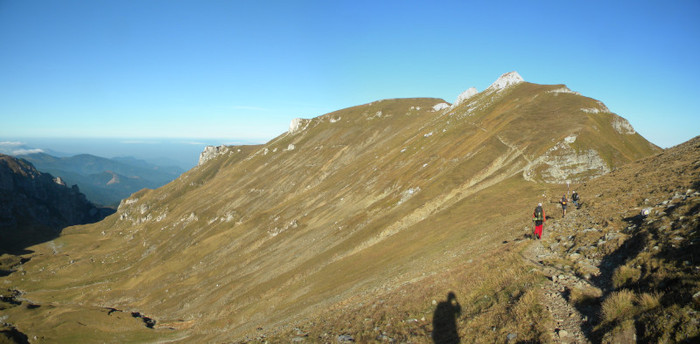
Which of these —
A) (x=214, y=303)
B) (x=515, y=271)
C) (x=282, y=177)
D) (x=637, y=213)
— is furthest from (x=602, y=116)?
(x=282, y=177)

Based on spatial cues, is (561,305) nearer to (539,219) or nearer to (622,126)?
(539,219)

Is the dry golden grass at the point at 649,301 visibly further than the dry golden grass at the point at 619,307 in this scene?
No

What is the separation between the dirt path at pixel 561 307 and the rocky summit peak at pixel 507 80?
132m

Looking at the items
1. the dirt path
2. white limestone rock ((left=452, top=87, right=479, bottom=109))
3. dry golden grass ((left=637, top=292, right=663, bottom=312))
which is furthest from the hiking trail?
white limestone rock ((left=452, top=87, right=479, bottom=109))

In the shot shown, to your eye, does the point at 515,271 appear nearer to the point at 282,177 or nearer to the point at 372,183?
the point at 372,183

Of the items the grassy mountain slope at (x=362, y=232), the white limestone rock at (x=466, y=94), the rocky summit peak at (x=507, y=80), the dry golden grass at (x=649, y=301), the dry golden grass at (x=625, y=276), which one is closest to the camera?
the dry golden grass at (x=649, y=301)

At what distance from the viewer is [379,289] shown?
1206 inches

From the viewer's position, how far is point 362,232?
6625 centimetres

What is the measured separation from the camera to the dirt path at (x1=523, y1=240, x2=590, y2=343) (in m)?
12.7

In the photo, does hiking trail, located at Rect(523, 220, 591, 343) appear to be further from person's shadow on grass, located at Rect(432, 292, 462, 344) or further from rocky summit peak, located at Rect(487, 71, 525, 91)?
rocky summit peak, located at Rect(487, 71, 525, 91)

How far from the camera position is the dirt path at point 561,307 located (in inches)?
501

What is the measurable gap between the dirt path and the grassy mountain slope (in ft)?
3.85

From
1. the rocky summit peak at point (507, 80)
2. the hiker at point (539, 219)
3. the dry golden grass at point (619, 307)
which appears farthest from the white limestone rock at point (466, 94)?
the dry golden grass at point (619, 307)

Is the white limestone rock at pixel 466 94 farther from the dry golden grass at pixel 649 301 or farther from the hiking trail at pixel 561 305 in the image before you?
the dry golden grass at pixel 649 301
